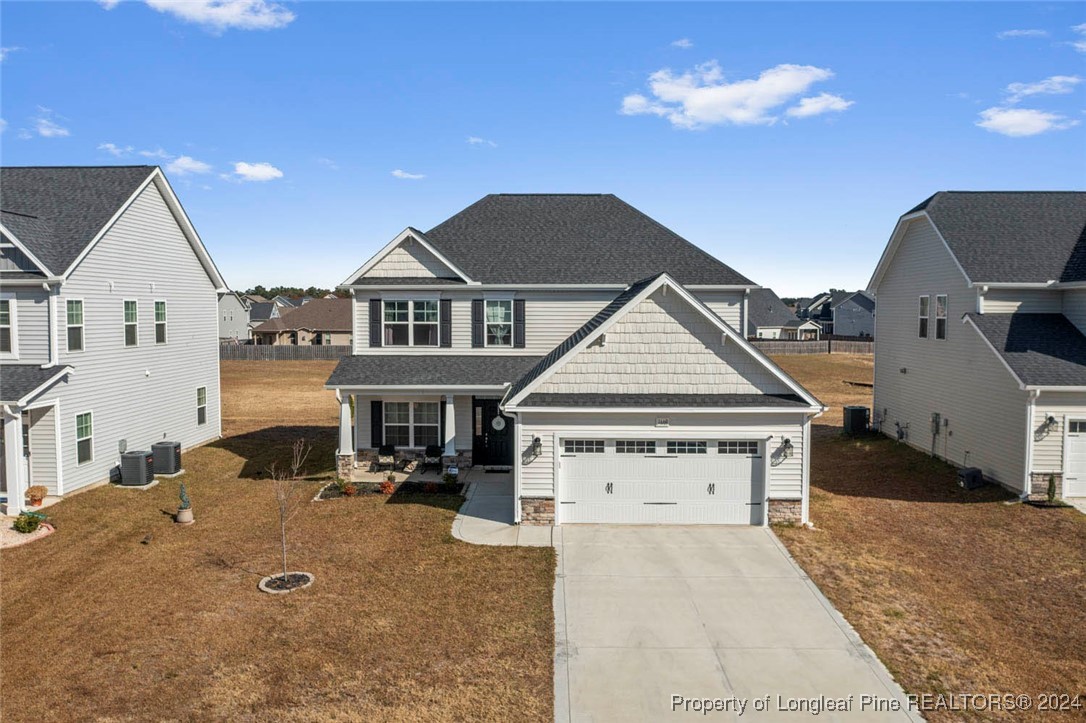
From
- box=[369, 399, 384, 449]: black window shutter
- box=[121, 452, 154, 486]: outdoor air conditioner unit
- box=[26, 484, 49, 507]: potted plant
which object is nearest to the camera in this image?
box=[26, 484, 49, 507]: potted plant

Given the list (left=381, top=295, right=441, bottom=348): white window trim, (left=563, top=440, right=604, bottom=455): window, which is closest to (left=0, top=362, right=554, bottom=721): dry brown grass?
(left=563, top=440, right=604, bottom=455): window

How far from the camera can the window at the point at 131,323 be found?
21.4 meters

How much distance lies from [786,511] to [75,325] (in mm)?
18618

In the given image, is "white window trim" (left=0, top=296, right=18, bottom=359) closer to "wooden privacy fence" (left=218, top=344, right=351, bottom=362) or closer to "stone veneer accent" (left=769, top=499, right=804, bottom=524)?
"stone veneer accent" (left=769, top=499, right=804, bottom=524)

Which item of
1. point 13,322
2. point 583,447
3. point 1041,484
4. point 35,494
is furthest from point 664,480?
point 13,322

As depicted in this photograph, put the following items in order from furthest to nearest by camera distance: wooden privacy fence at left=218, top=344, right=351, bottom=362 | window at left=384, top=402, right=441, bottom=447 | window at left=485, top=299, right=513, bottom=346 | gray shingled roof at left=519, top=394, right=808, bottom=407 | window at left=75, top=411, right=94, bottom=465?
wooden privacy fence at left=218, top=344, right=351, bottom=362 → window at left=485, top=299, right=513, bottom=346 → window at left=384, top=402, right=441, bottom=447 → window at left=75, top=411, right=94, bottom=465 → gray shingled roof at left=519, top=394, right=808, bottom=407

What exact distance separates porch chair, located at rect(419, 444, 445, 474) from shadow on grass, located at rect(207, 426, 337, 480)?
303cm

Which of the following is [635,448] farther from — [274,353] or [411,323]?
[274,353]

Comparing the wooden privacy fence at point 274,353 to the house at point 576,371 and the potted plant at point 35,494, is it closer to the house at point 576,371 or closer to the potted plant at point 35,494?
the house at point 576,371

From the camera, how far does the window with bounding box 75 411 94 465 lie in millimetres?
18953

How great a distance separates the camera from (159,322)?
910 inches

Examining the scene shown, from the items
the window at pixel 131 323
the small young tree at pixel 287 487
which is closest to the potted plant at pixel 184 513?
the small young tree at pixel 287 487

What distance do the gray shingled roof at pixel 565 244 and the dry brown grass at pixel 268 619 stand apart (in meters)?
8.44

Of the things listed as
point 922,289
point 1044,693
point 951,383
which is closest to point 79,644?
point 1044,693
